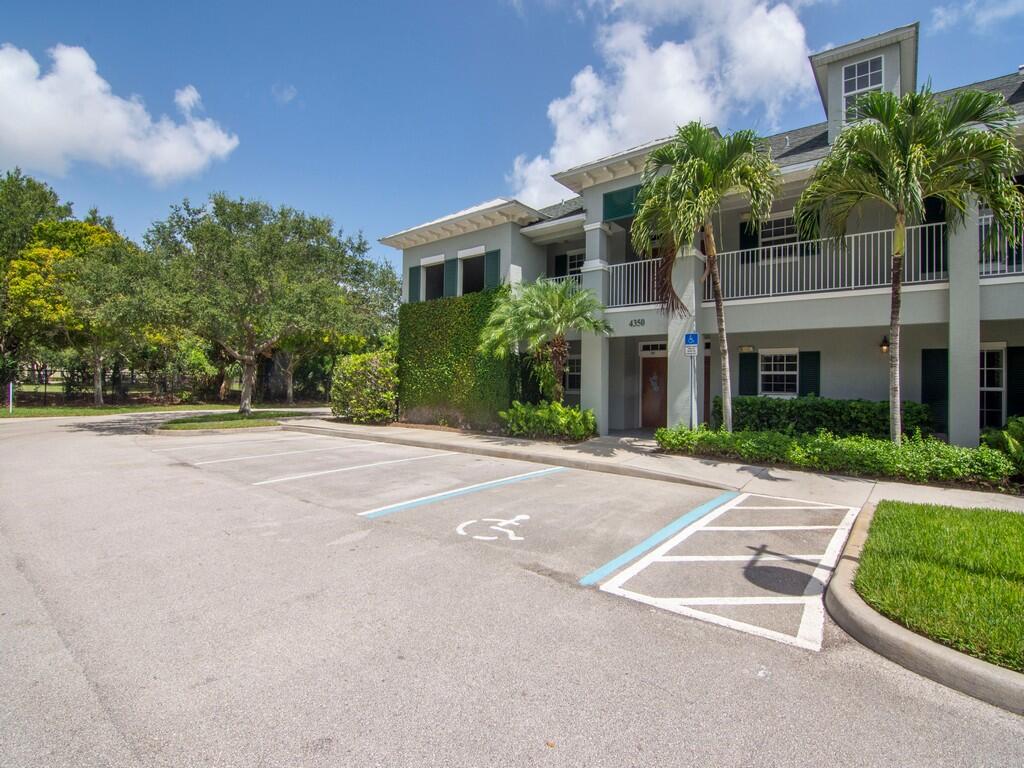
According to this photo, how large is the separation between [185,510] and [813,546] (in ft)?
25.4

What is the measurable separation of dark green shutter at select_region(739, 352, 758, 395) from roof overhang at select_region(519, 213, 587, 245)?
5866 mm

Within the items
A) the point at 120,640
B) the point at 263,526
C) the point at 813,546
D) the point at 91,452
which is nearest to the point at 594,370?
the point at 813,546

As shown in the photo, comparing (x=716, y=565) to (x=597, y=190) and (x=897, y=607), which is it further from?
(x=597, y=190)

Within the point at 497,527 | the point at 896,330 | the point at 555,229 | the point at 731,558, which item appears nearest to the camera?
the point at 731,558

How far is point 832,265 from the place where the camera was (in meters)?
11.7

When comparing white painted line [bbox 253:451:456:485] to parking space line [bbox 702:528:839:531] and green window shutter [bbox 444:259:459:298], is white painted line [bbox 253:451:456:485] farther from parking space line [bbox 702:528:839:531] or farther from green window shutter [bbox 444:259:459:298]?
green window shutter [bbox 444:259:459:298]

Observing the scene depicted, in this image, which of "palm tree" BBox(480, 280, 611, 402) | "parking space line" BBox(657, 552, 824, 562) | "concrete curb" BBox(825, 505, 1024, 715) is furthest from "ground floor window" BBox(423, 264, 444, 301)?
"concrete curb" BBox(825, 505, 1024, 715)

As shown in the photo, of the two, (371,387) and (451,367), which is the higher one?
(451,367)

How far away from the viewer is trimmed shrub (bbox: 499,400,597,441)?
1304cm

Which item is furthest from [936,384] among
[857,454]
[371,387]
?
[371,387]

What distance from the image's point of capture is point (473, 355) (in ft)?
51.3

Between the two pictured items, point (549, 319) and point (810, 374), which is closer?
→ point (549, 319)

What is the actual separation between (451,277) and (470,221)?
2.14m

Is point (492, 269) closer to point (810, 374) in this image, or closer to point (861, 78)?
point (810, 374)
